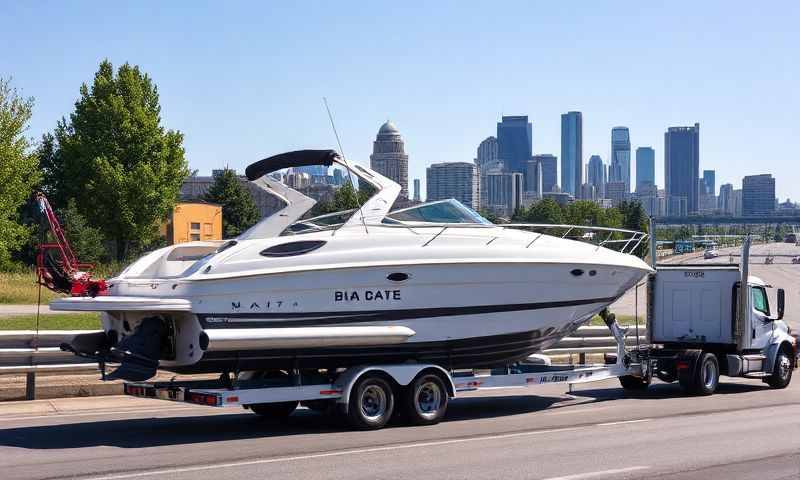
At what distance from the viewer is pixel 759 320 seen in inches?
763

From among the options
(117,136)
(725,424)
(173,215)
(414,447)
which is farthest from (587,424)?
(173,215)

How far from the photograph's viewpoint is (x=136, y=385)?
524 inches

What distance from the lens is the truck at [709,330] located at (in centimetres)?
1841

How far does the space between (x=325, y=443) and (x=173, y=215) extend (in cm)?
4987

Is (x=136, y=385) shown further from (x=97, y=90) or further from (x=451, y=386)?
(x=97, y=90)

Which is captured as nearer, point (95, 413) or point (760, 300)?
point (95, 413)

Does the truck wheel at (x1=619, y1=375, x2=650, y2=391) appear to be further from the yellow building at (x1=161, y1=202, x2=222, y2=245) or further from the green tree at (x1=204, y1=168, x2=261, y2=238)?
the green tree at (x1=204, y1=168, x2=261, y2=238)

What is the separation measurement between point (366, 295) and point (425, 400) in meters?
1.69

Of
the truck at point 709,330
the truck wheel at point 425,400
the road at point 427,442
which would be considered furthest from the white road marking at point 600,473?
the truck at point 709,330

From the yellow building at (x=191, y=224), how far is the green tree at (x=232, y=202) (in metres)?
8.91

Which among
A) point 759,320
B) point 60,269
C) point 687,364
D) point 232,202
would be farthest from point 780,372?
point 232,202

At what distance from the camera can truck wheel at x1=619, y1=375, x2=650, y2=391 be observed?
60.5 ft

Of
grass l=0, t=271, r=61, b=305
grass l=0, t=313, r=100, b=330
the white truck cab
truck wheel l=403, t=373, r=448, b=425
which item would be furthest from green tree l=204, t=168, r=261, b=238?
truck wheel l=403, t=373, r=448, b=425

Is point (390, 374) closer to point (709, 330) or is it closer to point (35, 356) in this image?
point (35, 356)
